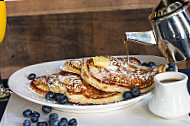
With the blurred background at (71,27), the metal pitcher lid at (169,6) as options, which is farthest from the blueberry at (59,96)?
the blurred background at (71,27)

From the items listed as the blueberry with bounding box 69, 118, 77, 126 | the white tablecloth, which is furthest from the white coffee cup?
the blueberry with bounding box 69, 118, 77, 126

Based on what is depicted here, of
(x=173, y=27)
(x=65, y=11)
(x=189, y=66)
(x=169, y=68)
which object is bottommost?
(x=189, y=66)

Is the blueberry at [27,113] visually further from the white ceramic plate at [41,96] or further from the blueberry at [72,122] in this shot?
the blueberry at [72,122]

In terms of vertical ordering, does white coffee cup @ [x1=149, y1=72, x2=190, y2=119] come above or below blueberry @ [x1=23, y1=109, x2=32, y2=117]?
above

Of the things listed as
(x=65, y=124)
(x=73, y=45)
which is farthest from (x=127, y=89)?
(x=73, y=45)

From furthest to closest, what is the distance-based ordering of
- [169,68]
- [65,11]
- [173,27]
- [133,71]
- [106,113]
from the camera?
[65,11] < [169,68] < [133,71] < [106,113] < [173,27]

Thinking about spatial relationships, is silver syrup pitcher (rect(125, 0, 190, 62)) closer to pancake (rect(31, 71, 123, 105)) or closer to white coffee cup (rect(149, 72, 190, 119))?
white coffee cup (rect(149, 72, 190, 119))

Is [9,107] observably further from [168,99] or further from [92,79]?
[168,99]

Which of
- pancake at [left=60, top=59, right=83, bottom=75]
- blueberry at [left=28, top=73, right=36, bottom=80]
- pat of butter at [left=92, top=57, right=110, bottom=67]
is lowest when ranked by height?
blueberry at [left=28, top=73, right=36, bottom=80]
